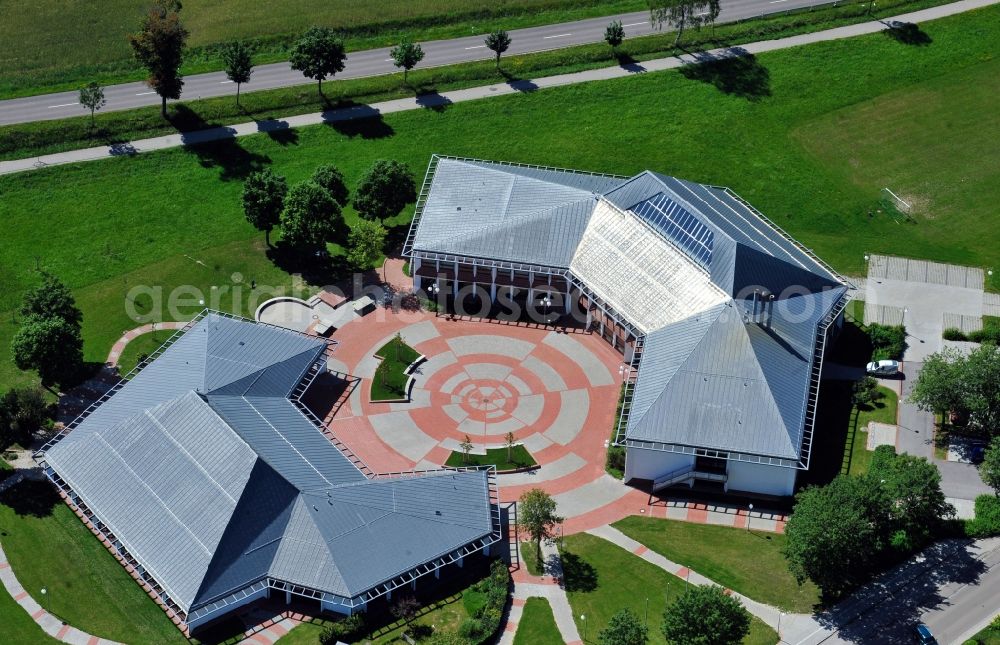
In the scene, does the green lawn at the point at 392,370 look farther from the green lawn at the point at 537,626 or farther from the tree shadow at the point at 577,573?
the green lawn at the point at 537,626

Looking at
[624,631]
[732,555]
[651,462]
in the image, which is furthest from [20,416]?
[732,555]

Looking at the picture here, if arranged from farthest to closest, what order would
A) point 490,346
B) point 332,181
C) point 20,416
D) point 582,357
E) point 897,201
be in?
1. point 897,201
2. point 332,181
3. point 490,346
4. point 582,357
5. point 20,416

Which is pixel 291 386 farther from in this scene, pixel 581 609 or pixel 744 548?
pixel 744 548

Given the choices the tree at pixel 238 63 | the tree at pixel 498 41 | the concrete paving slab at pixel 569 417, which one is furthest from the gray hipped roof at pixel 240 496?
the tree at pixel 498 41

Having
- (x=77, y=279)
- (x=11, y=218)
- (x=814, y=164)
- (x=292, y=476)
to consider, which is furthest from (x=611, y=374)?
(x=11, y=218)

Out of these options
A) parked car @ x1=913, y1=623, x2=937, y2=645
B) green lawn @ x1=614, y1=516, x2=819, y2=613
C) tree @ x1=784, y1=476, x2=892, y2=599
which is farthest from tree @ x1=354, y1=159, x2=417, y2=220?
parked car @ x1=913, y1=623, x2=937, y2=645

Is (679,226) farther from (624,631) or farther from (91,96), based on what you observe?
(91,96)
